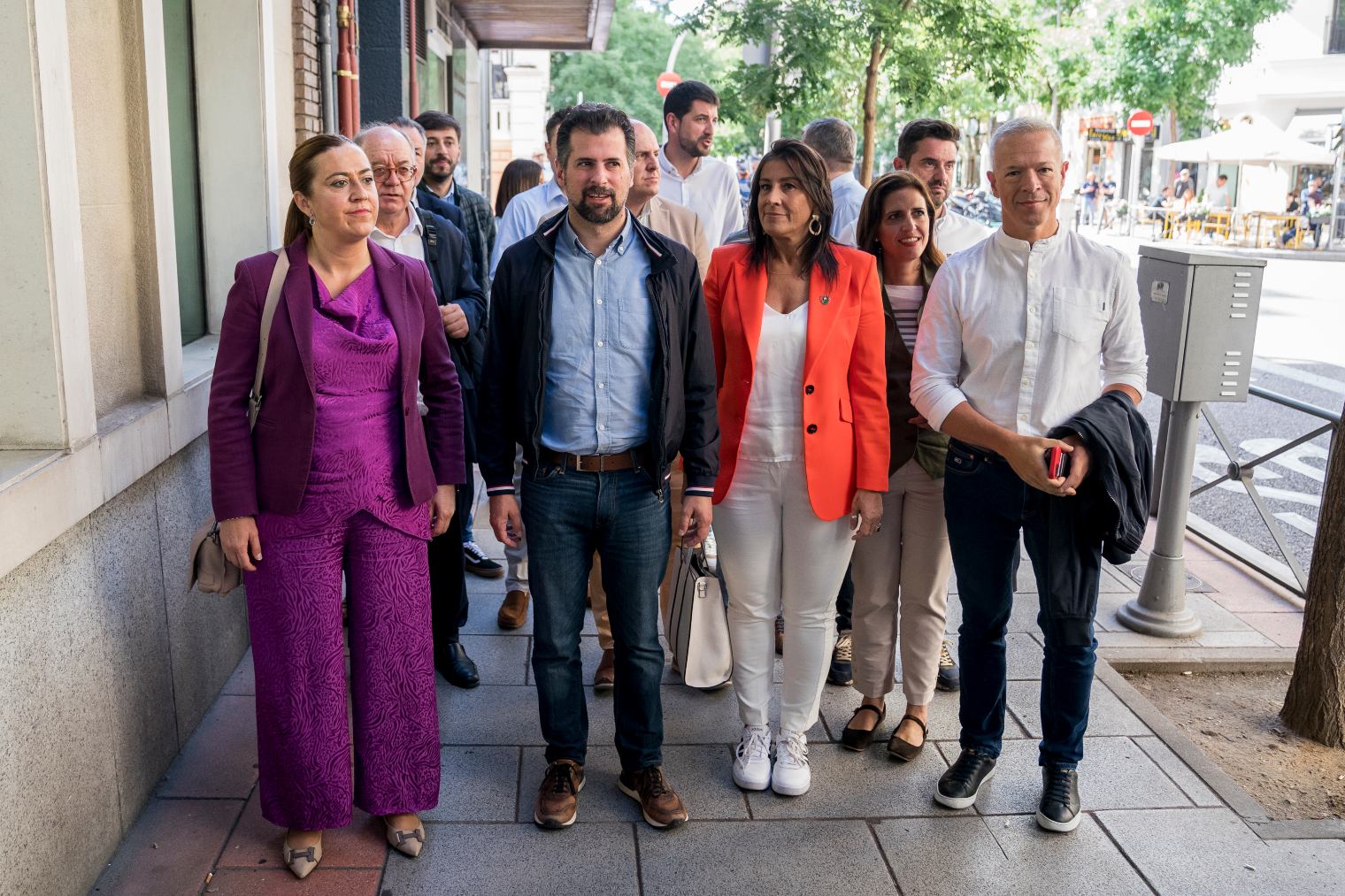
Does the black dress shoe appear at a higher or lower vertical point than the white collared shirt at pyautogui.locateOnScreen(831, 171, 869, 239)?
lower

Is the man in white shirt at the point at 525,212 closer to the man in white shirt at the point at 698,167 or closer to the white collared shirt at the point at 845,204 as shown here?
the man in white shirt at the point at 698,167

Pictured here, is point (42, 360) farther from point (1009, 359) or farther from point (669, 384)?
point (1009, 359)

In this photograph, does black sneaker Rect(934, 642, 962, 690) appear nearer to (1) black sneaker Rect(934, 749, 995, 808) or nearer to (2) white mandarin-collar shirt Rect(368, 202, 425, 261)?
(1) black sneaker Rect(934, 749, 995, 808)

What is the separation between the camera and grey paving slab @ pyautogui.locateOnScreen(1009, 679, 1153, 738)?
4629 millimetres

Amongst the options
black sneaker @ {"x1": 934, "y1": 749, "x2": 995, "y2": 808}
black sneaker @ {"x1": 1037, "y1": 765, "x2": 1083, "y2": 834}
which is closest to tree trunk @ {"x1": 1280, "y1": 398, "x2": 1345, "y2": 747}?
black sneaker @ {"x1": 1037, "y1": 765, "x2": 1083, "y2": 834}

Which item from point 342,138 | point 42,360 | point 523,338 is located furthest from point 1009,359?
point 42,360

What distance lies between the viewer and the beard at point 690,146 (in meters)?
6.05

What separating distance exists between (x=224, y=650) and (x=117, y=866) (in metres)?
1.33

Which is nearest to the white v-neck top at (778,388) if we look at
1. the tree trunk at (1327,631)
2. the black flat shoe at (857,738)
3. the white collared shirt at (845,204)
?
the black flat shoe at (857,738)

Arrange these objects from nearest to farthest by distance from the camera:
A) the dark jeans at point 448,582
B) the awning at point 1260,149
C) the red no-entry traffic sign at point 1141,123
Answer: the dark jeans at point 448,582
the awning at point 1260,149
the red no-entry traffic sign at point 1141,123

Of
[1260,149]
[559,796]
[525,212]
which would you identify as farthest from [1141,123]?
[559,796]

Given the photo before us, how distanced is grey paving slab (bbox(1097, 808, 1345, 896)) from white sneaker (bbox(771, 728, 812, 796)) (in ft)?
3.15

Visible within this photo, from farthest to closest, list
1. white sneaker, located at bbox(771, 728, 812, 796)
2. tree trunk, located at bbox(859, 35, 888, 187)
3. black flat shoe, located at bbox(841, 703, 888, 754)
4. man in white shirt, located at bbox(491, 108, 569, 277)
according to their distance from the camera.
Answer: tree trunk, located at bbox(859, 35, 888, 187) < man in white shirt, located at bbox(491, 108, 569, 277) < black flat shoe, located at bbox(841, 703, 888, 754) < white sneaker, located at bbox(771, 728, 812, 796)

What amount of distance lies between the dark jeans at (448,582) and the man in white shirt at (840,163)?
7.14 feet
